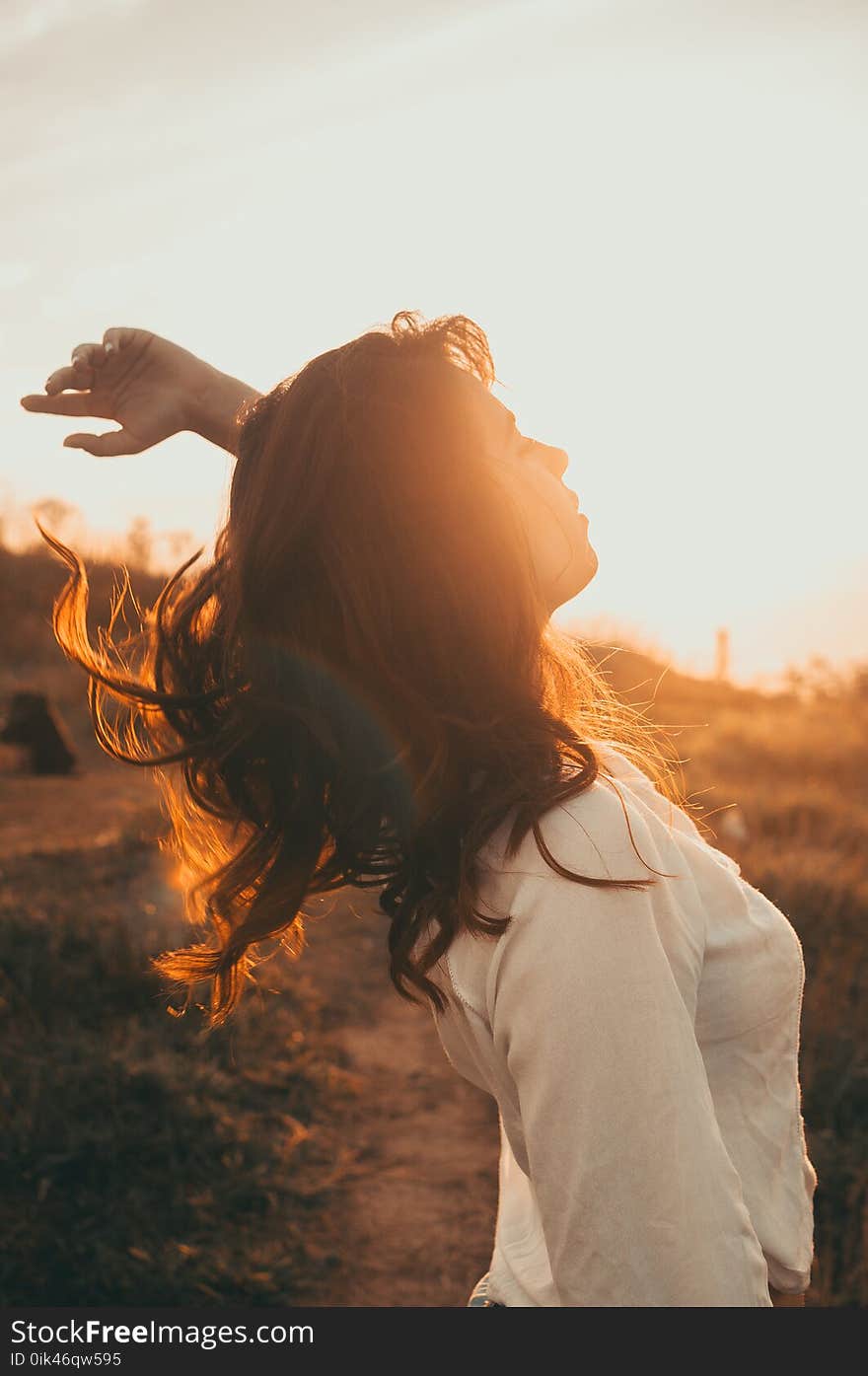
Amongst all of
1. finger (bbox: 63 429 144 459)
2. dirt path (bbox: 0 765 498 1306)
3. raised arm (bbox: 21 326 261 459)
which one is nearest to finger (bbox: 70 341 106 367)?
raised arm (bbox: 21 326 261 459)

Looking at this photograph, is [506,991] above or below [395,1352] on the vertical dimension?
above

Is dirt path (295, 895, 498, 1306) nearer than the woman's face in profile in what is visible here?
No

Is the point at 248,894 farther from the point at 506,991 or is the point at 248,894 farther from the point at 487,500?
the point at 487,500

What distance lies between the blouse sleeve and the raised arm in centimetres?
139

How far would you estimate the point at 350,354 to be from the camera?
4.89 feet

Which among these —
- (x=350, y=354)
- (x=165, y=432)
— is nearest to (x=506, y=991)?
(x=350, y=354)

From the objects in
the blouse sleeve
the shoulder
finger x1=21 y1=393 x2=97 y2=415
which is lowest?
the blouse sleeve

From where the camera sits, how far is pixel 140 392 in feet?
7.00

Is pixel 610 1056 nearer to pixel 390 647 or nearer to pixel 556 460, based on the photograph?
pixel 390 647

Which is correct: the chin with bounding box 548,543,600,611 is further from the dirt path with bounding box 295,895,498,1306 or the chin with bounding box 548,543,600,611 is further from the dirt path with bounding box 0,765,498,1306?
Answer: the dirt path with bounding box 295,895,498,1306

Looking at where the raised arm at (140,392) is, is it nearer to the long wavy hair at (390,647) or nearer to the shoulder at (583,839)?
the long wavy hair at (390,647)

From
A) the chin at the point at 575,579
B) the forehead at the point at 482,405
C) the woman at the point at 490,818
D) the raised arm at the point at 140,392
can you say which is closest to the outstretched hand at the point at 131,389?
the raised arm at the point at 140,392

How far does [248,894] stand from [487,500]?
2.62 feet

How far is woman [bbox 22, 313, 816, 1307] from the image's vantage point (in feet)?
3.62
